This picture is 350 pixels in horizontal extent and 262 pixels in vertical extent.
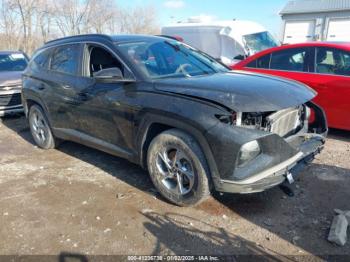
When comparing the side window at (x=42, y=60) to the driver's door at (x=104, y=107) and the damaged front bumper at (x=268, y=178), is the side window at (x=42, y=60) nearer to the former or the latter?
the driver's door at (x=104, y=107)

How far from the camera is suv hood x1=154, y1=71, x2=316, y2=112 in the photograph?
3.21 metres

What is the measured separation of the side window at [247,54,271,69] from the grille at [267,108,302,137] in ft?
8.39

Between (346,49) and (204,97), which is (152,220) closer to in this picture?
(204,97)

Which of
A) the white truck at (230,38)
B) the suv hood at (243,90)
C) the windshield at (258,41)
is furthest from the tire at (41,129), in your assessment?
the windshield at (258,41)

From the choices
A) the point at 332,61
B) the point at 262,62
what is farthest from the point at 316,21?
the point at 332,61

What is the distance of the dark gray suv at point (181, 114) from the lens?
3164 mm

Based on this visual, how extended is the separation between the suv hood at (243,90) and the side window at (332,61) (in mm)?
1976

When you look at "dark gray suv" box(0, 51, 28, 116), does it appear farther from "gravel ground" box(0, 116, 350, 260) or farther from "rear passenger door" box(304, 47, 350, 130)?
"rear passenger door" box(304, 47, 350, 130)

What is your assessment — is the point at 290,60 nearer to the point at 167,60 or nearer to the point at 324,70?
the point at 324,70

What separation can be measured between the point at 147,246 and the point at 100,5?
26.6 metres

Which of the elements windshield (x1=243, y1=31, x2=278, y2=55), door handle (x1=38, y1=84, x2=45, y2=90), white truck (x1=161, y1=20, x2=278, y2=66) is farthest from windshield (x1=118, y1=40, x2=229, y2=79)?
windshield (x1=243, y1=31, x2=278, y2=55)

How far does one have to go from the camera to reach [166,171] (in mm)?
3791

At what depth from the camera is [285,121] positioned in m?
3.60

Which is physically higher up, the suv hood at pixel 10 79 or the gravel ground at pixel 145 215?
the suv hood at pixel 10 79
